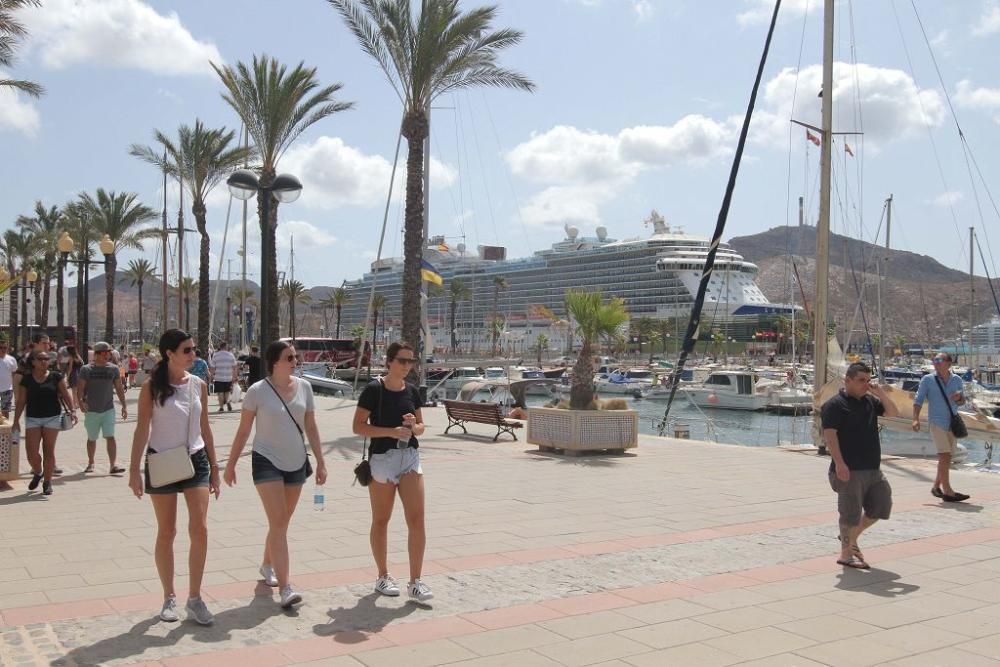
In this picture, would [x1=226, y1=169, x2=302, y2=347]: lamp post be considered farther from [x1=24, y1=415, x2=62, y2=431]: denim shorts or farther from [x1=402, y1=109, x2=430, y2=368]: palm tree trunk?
[x1=402, y1=109, x2=430, y2=368]: palm tree trunk

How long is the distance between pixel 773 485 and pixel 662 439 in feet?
17.1

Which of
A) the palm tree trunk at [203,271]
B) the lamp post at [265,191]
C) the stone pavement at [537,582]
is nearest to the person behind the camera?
the stone pavement at [537,582]

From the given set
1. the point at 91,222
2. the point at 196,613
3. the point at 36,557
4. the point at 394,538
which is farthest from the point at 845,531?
the point at 91,222

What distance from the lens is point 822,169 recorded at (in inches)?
567

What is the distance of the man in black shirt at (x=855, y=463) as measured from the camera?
5.99 metres

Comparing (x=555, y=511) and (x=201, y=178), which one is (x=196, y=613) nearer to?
(x=555, y=511)

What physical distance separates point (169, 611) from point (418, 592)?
4.18 feet

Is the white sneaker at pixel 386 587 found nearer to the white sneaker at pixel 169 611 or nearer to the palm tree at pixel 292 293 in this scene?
the white sneaker at pixel 169 611

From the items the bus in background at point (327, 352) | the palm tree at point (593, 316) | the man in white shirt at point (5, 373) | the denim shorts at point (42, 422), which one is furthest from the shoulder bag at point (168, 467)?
the bus in background at point (327, 352)

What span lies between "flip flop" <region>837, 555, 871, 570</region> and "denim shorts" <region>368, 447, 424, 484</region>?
2982mm

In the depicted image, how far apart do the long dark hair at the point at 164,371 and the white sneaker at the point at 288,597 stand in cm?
117

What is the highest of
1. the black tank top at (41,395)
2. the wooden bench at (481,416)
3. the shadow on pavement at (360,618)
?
the black tank top at (41,395)

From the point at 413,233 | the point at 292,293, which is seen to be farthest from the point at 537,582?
the point at 292,293

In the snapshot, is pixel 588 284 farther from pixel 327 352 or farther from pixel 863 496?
pixel 863 496
